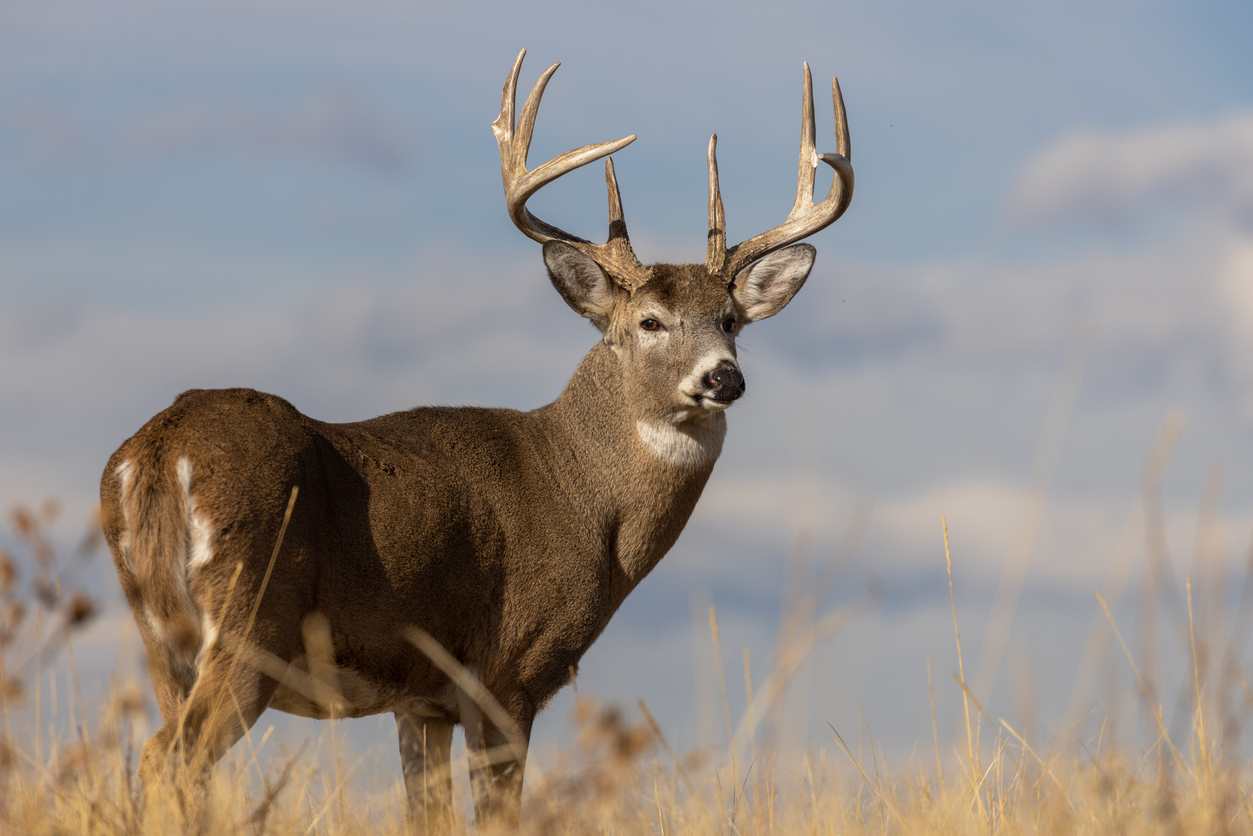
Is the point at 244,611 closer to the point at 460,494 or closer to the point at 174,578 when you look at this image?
the point at 174,578

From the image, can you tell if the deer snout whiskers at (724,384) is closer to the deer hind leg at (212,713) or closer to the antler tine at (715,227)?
the antler tine at (715,227)

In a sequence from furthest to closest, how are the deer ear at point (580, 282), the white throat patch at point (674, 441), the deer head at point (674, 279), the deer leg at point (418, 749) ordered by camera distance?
the deer ear at point (580, 282) → the white throat patch at point (674, 441) → the deer head at point (674, 279) → the deer leg at point (418, 749)

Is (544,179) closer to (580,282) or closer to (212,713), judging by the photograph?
(580,282)

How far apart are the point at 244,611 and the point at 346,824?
1.13m

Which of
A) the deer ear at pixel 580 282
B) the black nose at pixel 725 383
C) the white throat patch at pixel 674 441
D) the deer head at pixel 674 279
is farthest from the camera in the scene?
the deer ear at pixel 580 282

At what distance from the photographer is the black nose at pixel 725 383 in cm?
729

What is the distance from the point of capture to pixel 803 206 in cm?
911

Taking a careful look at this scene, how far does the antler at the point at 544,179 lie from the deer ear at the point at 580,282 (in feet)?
A: 0.27

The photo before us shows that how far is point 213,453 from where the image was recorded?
19.7 ft

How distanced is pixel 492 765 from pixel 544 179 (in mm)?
3965

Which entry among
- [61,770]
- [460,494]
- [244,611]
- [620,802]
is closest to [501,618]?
[460,494]

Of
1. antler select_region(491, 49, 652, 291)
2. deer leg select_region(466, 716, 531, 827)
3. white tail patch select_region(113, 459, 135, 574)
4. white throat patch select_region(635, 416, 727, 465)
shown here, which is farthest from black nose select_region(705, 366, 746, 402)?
white tail patch select_region(113, 459, 135, 574)

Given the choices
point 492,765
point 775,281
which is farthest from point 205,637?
point 775,281

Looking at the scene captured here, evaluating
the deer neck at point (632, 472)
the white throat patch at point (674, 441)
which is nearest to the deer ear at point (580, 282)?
the deer neck at point (632, 472)
